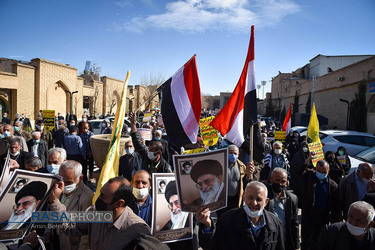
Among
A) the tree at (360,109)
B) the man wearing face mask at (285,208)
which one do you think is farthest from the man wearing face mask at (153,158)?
the tree at (360,109)

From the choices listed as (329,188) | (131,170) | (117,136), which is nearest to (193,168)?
(117,136)

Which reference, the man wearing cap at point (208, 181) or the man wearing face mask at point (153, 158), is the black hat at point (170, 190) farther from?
the man wearing face mask at point (153, 158)

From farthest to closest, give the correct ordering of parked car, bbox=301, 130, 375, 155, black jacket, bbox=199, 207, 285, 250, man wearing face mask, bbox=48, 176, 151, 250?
parked car, bbox=301, 130, 375, 155 → black jacket, bbox=199, 207, 285, 250 → man wearing face mask, bbox=48, 176, 151, 250

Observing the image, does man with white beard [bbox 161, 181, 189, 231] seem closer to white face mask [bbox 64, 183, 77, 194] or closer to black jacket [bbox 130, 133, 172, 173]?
white face mask [bbox 64, 183, 77, 194]

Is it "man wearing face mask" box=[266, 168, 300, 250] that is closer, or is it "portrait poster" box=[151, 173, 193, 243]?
"portrait poster" box=[151, 173, 193, 243]

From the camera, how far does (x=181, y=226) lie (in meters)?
2.57

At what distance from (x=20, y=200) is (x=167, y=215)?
1.31 metres

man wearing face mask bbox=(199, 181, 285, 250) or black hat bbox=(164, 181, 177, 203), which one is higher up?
black hat bbox=(164, 181, 177, 203)

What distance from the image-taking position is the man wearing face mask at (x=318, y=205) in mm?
4039

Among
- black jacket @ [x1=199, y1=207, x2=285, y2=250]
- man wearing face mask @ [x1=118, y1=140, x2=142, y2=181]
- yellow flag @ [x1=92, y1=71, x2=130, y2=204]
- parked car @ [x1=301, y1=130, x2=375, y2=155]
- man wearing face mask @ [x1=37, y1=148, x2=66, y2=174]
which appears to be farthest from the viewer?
parked car @ [x1=301, y1=130, x2=375, y2=155]

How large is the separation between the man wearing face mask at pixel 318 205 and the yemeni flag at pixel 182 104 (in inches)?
83.4

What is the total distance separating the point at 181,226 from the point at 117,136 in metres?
1.42

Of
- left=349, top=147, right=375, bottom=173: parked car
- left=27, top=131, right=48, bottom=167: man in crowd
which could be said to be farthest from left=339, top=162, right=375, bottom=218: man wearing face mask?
left=27, top=131, right=48, bottom=167: man in crowd

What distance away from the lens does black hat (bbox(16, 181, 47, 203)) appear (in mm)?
2189
